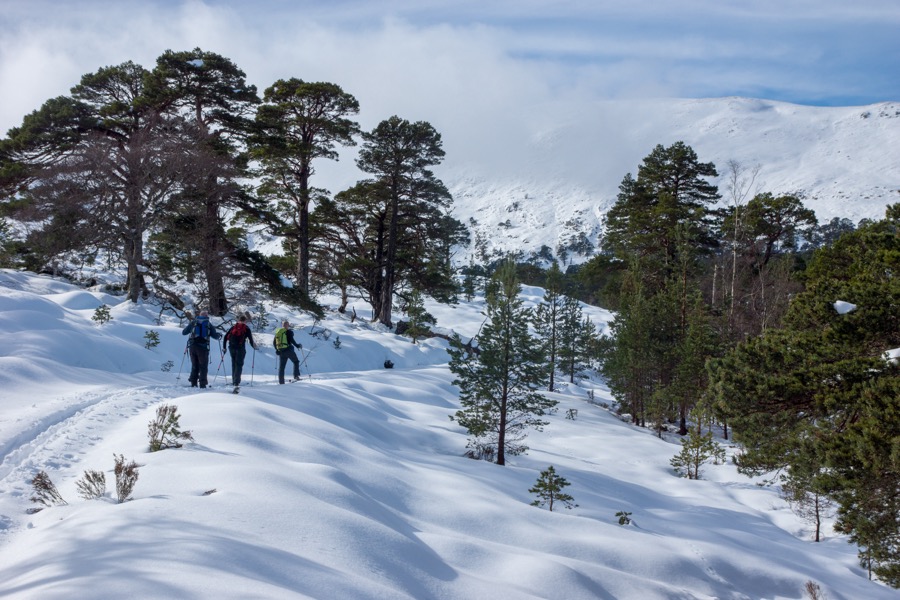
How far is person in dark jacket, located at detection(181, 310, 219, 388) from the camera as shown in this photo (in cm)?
1157

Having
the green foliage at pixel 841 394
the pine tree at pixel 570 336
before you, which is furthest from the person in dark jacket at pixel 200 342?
the pine tree at pixel 570 336

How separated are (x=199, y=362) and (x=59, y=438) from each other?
471cm

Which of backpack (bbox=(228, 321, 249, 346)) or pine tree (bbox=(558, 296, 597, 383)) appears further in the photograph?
pine tree (bbox=(558, 296, 597, 383))

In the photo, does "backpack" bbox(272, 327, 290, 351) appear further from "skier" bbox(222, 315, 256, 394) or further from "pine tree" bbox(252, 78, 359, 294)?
"pine tree" bbox(252, 78, 359, 294)

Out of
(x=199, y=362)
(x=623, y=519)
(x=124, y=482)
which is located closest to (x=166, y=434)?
(x=124, y=482)

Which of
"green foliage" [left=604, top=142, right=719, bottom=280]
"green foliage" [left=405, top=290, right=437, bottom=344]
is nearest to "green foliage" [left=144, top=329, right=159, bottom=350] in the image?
"green foliage" [left=405, top=290, right=437, bottom=344]

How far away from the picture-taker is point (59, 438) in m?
7.20

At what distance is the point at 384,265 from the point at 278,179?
22.6 ft

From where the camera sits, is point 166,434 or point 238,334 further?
point 238,334

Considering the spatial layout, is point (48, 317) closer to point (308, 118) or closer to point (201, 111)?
point (201, 111)

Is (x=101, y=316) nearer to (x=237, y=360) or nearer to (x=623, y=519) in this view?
(x=237, y=360)

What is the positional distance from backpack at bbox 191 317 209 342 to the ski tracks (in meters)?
1.53

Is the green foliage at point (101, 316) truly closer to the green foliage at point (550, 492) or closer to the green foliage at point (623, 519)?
the green foliage at point (550, 492)

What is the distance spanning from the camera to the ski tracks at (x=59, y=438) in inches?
211
